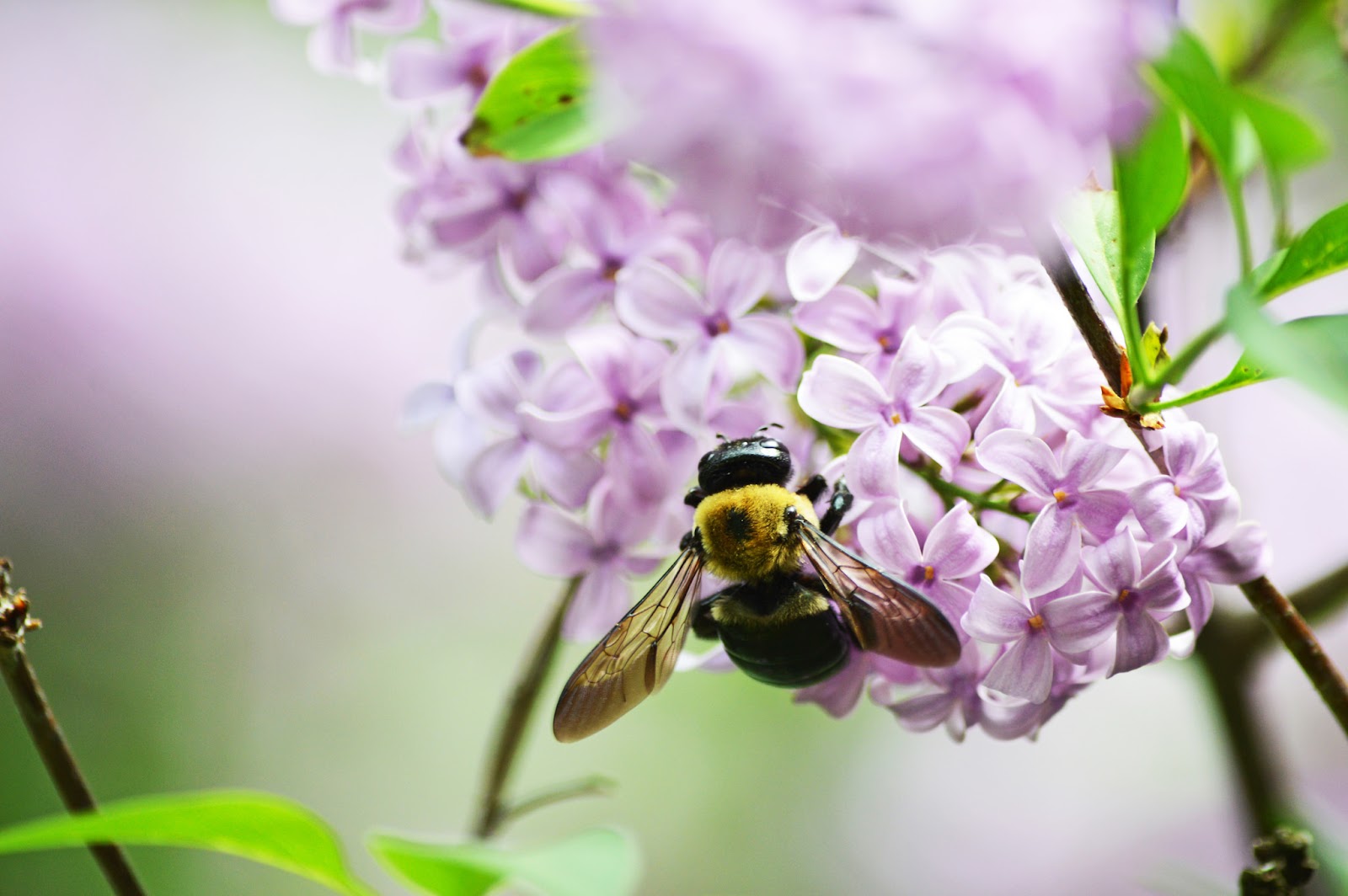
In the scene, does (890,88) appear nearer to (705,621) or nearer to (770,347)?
(770,347)

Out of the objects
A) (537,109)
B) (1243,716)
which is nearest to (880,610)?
(537,109)

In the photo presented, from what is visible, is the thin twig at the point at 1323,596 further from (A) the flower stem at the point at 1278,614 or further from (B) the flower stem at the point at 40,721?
(B) the flower stem at the point at 40,721

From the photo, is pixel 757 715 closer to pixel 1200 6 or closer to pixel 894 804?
pixel 894 804

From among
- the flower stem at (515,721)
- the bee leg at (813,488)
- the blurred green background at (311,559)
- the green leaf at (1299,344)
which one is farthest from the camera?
the blurred green background at (311,559)

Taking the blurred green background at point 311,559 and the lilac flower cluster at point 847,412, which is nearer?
the lilac flower cluster at point 847,412

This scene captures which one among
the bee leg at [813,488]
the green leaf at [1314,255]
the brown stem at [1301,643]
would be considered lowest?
the brown stem at [1301,643]

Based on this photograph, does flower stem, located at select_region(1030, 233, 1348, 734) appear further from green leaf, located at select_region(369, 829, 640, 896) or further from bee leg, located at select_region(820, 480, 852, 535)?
green leaf, located at select_region(369, 829, 640, 896)

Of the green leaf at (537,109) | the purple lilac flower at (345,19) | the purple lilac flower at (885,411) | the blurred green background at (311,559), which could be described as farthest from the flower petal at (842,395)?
the blurred green background at (311,559)
